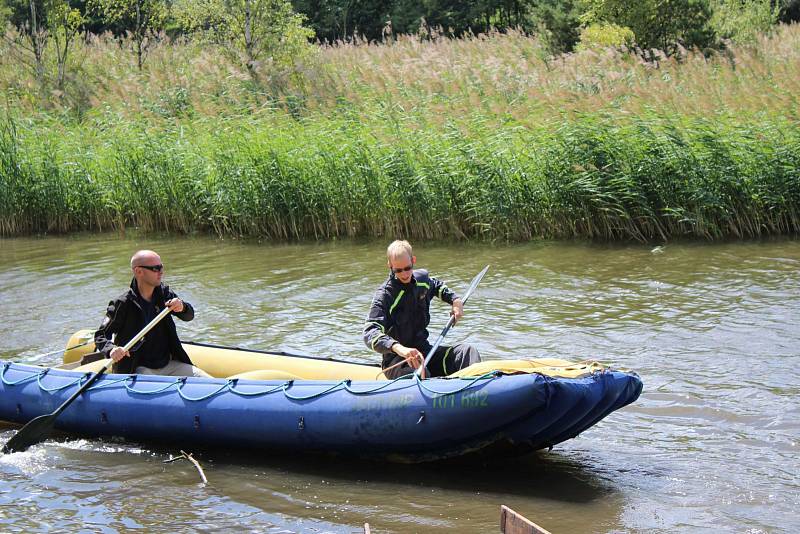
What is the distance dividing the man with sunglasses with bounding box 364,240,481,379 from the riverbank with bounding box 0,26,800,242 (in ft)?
19.9

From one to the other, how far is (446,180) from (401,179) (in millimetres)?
584

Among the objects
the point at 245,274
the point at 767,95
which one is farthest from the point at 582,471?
the point at 767,95

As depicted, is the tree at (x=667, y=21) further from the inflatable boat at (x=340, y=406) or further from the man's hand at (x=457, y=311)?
the inflatable boat at (x=340, y=406)

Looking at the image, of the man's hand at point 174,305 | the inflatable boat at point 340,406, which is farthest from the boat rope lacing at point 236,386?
the man's hand at point 174,305

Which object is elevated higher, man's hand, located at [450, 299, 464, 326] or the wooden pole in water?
man's hand, located at [450, 299, 464, 326]

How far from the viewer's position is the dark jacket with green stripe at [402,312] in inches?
250

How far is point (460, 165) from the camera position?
12.6 meters

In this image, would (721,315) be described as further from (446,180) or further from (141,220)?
(141,220)

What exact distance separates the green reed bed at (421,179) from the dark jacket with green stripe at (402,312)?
6.07 m

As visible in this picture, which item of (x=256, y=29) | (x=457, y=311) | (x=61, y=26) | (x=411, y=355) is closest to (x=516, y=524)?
(x=411, y=355)

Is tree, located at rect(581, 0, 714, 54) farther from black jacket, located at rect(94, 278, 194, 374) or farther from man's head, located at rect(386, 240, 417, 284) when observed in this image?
black jacket, located at rect(94, 278, 194, 374)

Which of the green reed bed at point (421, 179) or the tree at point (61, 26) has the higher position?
the tree at point (61, 26)

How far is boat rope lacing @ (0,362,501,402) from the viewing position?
5.49 m

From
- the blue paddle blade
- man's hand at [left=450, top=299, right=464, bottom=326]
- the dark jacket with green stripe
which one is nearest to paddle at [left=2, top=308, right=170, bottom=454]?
the blue paddle blade
